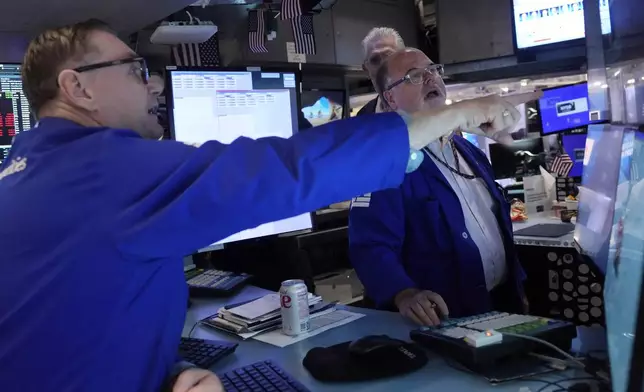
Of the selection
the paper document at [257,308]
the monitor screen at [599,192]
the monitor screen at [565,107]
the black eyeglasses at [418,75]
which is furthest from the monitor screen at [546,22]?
the paper document at [257,308]

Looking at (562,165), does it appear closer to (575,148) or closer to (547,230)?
(575,148)

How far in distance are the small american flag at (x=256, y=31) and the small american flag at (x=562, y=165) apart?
86.2 inches

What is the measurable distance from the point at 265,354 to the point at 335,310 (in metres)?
0.39

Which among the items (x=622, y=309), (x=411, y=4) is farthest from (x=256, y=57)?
(x=622, y=309)

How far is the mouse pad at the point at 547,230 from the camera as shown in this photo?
332cm

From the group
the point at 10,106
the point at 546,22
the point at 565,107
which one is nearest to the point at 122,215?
the point at 10,106

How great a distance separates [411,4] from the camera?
5805mm

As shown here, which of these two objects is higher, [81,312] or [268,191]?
[268,191]

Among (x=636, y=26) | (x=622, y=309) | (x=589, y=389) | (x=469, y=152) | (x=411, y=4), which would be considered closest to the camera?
(x=622, y=309)

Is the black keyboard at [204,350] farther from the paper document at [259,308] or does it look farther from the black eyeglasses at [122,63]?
the black eyeglasses at [122,63]

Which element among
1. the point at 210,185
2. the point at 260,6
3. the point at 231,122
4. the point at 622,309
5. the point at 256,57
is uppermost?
the point at 260,6

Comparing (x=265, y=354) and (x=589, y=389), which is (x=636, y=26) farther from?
(x=265, y=354)

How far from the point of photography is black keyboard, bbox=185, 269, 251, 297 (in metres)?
2.20

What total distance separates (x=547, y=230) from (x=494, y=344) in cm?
235
